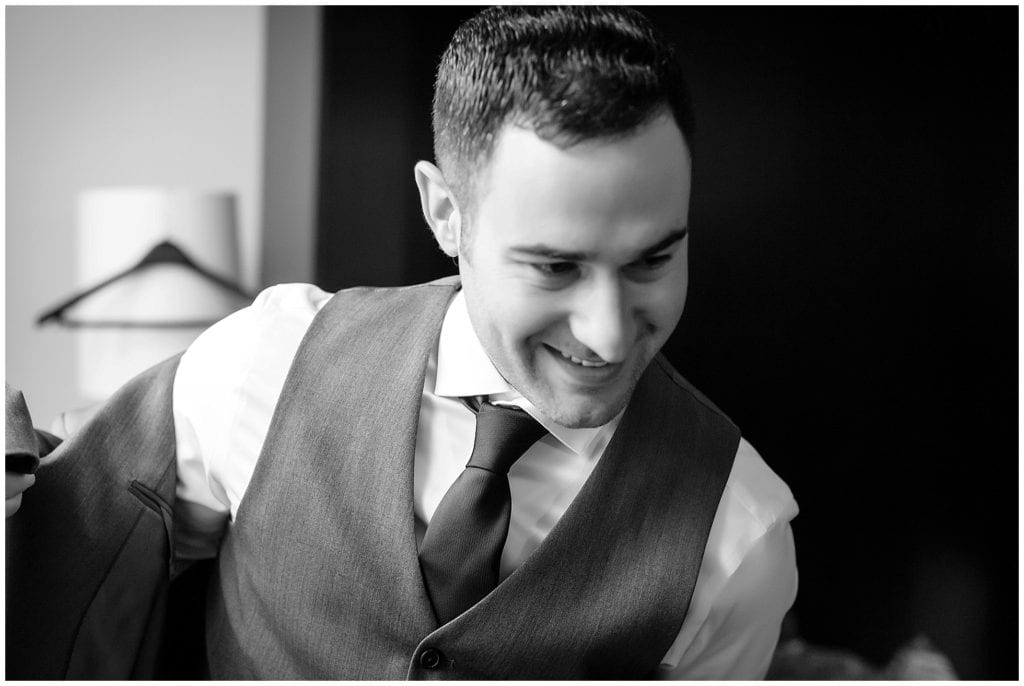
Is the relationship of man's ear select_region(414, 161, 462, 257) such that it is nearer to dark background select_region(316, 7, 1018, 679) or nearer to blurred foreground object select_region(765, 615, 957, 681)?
dark background select_region(316, 7, 1018, 679)

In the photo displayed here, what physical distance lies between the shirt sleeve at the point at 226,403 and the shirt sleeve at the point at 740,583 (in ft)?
1.48

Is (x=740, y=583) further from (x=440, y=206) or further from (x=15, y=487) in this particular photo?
(x=15, y=487)

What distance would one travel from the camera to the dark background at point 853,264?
4.44 feet

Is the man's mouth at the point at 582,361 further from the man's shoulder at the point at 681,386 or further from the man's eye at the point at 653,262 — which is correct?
the man's shoulder at the point at 681,386

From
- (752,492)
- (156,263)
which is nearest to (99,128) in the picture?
(156,263)

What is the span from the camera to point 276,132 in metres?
1.73

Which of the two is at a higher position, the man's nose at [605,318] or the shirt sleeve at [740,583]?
Answer: the man's nose at [605,318]

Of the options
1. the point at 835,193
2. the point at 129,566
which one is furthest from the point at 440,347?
the point at 835,193

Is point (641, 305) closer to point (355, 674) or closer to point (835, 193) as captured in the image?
point (355, 674)

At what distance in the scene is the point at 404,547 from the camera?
2.64 ft

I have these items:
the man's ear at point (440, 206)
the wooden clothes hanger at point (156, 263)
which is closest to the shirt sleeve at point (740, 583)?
the man's ear at point (440, 206)

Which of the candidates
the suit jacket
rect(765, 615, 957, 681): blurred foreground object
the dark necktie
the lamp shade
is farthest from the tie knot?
the lamp shade

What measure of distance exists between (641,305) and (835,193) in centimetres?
81

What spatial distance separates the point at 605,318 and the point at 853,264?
85 cm
